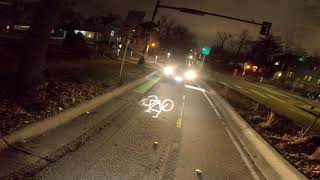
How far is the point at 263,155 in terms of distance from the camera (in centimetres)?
857

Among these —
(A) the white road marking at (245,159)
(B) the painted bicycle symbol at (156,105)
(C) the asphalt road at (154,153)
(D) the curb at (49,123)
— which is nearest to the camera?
(C) the asphalt road at (154,153)

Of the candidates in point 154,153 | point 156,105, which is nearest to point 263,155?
point 154,153

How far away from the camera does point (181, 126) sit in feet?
32.9

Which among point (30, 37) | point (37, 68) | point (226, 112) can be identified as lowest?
point (226, 112)

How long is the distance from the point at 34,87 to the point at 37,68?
0.56m

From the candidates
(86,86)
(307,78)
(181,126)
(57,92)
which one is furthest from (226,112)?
(307,78)

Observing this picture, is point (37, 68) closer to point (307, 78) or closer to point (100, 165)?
point (100, 165)

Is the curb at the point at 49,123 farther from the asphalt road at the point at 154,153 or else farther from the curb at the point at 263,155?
the curb at the point at 263,155

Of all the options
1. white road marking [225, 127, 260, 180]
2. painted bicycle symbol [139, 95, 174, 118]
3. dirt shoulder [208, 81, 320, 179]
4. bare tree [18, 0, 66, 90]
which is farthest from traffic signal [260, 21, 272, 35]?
bare tree [18, 0, 66, 90]

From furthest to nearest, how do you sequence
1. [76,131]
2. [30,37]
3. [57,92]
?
[57,92] < [30,37] < [76,131]

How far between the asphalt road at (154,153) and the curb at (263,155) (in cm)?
34

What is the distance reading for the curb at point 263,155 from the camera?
7.08 meters

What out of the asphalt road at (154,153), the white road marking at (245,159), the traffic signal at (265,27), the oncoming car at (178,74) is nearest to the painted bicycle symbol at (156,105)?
the asphalt road at (154,153)

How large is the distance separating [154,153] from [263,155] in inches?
141
